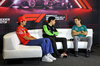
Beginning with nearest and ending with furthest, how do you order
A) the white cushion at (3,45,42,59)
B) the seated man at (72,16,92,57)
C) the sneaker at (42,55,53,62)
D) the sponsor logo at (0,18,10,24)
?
the white cushion at (3,45,42,59), the sneaker at (42,55,53,62), the seated man at (72,16,92,57), the sponsor logo at (0,18,10,24)

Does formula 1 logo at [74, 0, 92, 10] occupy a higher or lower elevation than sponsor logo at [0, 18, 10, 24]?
higher

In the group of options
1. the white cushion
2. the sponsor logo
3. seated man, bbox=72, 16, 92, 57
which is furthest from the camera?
the sponsor logo

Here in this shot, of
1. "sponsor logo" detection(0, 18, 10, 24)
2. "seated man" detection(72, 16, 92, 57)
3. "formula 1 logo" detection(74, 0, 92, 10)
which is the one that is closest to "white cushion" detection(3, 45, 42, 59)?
"seated man" detection(72, 16, 92, 57)

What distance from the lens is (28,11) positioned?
4.93 meters

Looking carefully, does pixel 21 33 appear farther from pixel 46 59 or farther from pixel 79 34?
pixel 79 34

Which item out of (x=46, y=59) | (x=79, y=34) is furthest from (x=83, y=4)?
(x=46, y=59)

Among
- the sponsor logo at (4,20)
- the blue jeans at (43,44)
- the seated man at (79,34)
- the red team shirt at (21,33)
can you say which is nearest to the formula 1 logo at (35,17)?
the sponsor logo at (4,20)

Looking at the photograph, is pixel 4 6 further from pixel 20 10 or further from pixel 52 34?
pixel 52 34

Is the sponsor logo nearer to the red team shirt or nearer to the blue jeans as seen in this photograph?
the red team shirt

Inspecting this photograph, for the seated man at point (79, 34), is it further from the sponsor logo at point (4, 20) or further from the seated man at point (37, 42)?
the sponsor logo at point (4, 20)

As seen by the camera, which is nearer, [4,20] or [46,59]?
[46,59]

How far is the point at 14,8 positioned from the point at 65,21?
1.77 m

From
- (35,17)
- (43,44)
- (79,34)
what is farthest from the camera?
(35,17)

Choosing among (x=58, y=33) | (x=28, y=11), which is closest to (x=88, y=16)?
(x=58, y=33)
